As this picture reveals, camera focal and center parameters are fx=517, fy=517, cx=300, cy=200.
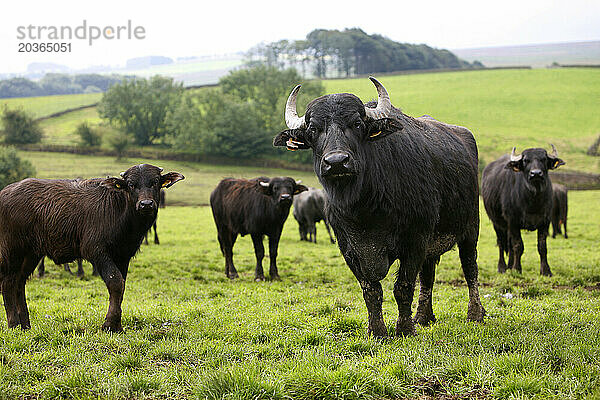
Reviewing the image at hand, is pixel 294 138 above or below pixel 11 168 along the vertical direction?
above

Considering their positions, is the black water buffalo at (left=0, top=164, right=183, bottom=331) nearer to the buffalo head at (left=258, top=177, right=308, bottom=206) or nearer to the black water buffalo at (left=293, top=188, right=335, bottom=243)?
the buffalo head at (left=258, top=177, right=308, bottom=206)

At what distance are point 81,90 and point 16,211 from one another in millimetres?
127931

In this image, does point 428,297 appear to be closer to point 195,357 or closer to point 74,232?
point 195,357

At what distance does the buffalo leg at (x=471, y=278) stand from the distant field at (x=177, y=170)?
34768 mm

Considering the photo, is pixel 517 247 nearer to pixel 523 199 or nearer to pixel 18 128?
pixel 523 199

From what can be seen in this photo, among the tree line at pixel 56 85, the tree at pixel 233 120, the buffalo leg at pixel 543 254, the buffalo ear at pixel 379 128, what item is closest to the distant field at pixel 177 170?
the tree at pixel 233 120

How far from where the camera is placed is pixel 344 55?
92000mm

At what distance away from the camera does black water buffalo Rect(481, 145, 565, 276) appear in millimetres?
12512

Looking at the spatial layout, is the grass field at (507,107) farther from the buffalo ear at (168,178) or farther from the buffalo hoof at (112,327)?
the buffalo hoof at (112,327)

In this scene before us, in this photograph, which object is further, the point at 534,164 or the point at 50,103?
the point at 50,103

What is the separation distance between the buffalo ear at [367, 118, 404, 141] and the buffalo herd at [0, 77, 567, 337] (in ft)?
0.04

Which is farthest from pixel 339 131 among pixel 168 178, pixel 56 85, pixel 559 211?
pixel 56 85

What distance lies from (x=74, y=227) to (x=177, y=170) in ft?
156

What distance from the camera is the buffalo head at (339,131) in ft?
17.5
